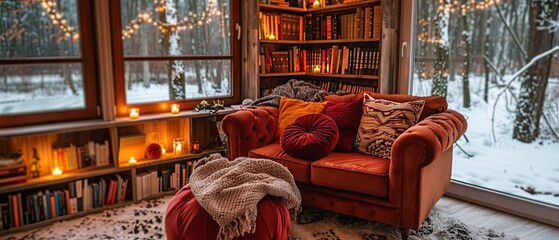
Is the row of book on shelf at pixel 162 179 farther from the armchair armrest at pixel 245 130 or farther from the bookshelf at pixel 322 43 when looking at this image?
the bookshelf at pixel 322 43

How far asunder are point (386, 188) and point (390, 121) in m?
0.58

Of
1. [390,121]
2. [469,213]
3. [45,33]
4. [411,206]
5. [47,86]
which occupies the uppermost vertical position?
[45,33]

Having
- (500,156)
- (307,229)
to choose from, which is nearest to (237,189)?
(307,229)

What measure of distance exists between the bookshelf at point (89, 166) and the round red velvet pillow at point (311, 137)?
3.26 ft

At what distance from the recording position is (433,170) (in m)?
2.66

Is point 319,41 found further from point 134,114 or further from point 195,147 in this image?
point 134,114

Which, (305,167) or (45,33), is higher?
(45,33)

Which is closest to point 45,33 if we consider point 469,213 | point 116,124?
point 116,124

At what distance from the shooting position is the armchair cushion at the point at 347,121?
3.06 meters

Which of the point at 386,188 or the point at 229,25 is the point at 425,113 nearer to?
the point at 386,188

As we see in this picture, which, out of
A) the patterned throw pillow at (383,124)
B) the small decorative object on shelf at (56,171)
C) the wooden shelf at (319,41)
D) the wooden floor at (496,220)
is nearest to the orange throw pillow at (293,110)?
the patterned throw pillow at (383,124)

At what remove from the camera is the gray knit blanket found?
363cm

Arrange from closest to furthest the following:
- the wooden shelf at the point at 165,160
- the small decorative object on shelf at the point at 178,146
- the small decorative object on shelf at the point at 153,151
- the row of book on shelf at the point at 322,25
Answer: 1. the wooden shelf at the point at 165,160
2. the small decorative object on shelf at the point at 153,151
3. the small decorative object on shelf at the point at 178,146
4. the row of book on shelf at the point at 322,25

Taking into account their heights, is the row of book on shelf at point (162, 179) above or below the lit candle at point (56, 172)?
below
